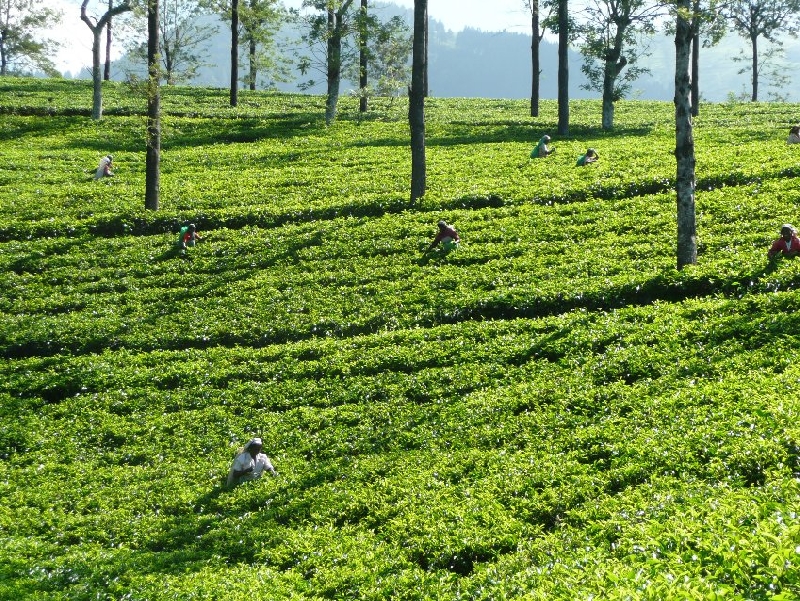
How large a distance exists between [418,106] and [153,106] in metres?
11.3

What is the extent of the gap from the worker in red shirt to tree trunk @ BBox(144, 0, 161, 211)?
77.8ft

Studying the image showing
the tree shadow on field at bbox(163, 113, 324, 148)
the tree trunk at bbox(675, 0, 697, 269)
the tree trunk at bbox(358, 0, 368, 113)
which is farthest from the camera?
the tree shadow on field at bbox(163, 113, 324, 148)

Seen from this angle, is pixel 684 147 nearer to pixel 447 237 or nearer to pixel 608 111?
pixel 447 237

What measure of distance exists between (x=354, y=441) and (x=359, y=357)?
147 inches

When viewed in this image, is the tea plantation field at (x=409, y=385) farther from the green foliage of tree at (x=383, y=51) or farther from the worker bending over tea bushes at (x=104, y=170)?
the green foliage of tree at (x=383, y=51)

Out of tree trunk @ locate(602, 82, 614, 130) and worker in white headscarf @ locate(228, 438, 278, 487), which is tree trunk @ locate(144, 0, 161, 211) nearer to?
worker in white headscarf @ locate(228, 438, 278, 487)

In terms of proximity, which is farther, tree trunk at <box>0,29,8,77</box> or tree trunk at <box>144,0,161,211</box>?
tree trunk at <box>0,29,8,77</box>

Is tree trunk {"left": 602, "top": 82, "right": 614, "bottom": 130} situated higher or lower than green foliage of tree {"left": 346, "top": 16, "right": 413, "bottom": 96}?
lower

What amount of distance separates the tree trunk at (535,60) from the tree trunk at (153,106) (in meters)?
25.1

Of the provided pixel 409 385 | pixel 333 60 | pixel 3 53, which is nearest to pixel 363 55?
pixel 333 60

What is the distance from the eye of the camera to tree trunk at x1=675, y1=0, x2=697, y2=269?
19.4 meters

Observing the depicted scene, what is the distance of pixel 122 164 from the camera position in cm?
4053

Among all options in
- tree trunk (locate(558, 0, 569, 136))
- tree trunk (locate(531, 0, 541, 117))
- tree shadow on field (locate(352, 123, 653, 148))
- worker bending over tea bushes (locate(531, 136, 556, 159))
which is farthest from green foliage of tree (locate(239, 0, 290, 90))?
worker bending over tea bushes (locate(531, 136, 556, 159))

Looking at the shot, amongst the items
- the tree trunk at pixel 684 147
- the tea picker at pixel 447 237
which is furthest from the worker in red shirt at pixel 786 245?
the tea picker at pixel 447 237
